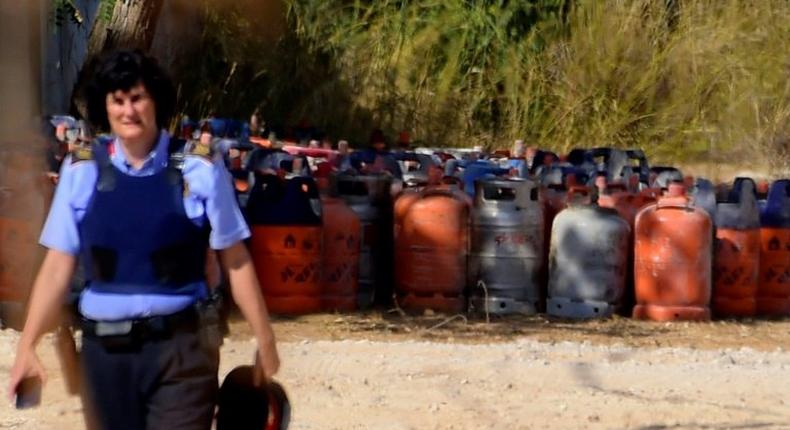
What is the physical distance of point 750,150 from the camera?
61.1 ft

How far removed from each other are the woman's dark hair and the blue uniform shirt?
18 centimetres

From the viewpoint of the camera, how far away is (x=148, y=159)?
14.4ft

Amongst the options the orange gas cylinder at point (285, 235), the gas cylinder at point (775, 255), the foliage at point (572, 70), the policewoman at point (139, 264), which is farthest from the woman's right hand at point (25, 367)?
A: the foliage at point (572, 70)

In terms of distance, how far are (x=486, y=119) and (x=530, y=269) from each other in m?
10.4

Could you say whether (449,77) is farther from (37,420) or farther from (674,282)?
(37,420)

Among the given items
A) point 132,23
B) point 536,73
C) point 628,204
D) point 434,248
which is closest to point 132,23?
point 132,23

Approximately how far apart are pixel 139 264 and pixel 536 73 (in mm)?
16007

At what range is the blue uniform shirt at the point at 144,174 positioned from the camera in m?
4.32

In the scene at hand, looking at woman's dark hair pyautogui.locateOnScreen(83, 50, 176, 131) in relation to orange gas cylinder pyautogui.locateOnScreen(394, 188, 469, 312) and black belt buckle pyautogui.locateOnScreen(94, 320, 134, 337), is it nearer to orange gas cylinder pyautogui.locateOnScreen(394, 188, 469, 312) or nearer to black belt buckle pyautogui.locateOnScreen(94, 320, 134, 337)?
black belt buckle pyautogui.locateOnScreen(94, 320, 134, 337)

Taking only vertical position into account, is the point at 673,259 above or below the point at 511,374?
above

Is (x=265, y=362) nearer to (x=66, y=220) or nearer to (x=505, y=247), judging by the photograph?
(x=66, y=220)

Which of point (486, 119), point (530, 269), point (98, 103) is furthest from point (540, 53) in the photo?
A: point (98, 103)

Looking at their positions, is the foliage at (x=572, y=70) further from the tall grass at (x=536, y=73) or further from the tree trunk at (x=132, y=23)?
the tree trunk at (x=132, y=23)

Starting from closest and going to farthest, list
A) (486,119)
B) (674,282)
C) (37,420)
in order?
(37,420) < (674,282) < (486,119)
